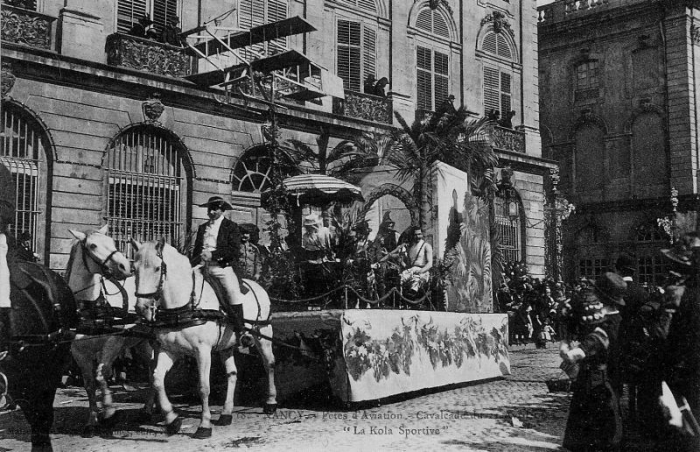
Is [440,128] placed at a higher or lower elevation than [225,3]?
lower

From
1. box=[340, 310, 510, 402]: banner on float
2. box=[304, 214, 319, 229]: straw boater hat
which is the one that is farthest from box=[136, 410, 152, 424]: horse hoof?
Result: box=[304, 214, 319, 229]: straw boater hat

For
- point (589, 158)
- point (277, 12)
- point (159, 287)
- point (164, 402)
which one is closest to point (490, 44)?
point (277, 12)

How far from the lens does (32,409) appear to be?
641 centimetres

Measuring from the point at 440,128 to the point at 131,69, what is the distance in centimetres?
709

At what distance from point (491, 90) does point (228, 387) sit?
19.5m

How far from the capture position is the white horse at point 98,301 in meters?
7.75

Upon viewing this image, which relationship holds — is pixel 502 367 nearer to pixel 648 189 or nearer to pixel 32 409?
pixel 32 409

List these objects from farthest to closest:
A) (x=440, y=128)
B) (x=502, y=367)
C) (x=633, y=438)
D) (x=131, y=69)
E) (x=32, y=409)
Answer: (x=440, y=128) → (x=131, y=69) → (x=502, y=367) → (x=633, y=438) → (x=32, y=409)

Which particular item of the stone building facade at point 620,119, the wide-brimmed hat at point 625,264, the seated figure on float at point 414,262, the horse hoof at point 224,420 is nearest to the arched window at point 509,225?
the stone building facade at point 620,119

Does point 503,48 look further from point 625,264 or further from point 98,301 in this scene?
point 98,301

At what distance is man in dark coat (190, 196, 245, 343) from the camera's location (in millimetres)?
8375

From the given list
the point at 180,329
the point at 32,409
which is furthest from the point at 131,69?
the point at 32,409

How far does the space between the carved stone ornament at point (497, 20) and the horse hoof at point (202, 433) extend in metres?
20.9

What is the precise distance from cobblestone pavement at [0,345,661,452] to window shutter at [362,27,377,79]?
12737 mm
